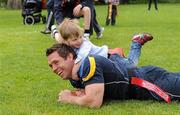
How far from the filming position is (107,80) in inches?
210

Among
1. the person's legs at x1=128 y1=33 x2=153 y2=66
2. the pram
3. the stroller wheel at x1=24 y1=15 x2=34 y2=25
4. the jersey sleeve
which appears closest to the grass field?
the jersey sleeve

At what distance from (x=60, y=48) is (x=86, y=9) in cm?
543

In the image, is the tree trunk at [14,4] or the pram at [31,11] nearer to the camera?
the pram at [31,11]

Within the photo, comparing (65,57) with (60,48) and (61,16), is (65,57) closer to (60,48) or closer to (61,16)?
(60,48)

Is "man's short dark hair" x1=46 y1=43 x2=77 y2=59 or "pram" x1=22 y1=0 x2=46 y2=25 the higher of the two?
"man's short dark hair" x1=46 y1=43 x2=77 y2=59

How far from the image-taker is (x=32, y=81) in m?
6.89

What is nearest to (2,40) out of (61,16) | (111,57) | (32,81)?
(61,16)

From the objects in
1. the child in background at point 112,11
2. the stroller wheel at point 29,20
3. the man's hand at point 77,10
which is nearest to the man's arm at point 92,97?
the man's hand at point 77,10

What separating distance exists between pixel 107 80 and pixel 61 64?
1.59 feet

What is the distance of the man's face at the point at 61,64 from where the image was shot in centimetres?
524

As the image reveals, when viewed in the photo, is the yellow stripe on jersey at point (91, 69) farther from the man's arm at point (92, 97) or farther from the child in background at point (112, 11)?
the child in background at point (112, 11)

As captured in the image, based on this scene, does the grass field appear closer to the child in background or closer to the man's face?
the man's face

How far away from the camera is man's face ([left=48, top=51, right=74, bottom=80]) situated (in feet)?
17.2

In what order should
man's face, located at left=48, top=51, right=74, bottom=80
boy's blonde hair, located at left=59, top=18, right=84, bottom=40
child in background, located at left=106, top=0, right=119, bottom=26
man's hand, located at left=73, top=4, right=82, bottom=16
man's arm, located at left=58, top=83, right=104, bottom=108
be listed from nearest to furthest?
man's arm, located at left=58, top=83, right=104, bottom=108, man's face, located at left=48, top=51, right=74, bottom=80, boy's blonde hair, located at left=59, top=18, right=84, bottom=40, man's hand, located at left=73, top=4, right=82, bottom=16, child in background, located at left=106, top=0, right=119, bottom=26
